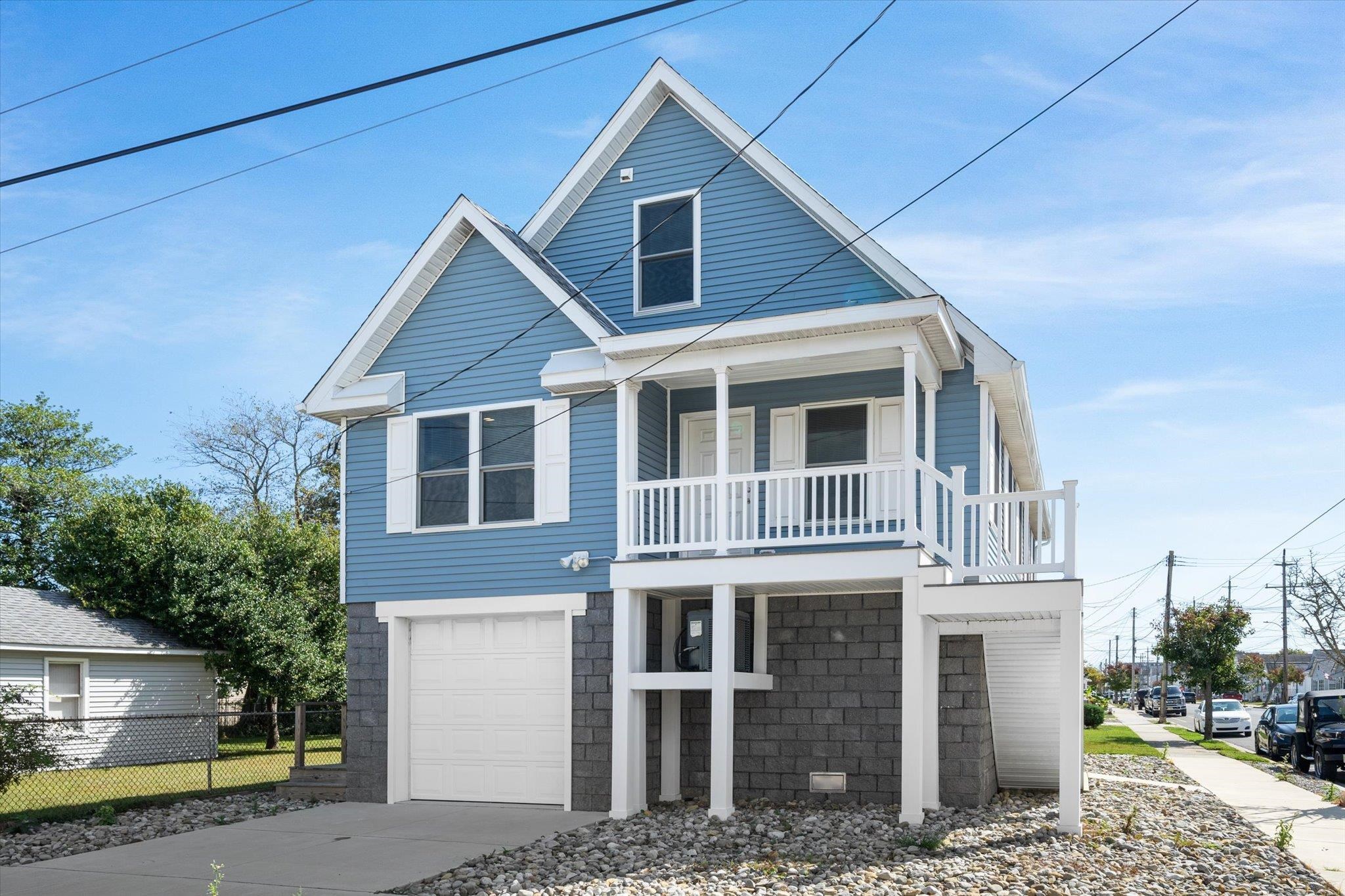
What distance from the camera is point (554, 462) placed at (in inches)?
600

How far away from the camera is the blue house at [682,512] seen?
13.6 metres

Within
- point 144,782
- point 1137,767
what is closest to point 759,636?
point 1137,767

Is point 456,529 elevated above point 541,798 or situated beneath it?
elevated above

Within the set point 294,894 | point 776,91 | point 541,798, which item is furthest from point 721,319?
point 294,894

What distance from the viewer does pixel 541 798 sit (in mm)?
14984

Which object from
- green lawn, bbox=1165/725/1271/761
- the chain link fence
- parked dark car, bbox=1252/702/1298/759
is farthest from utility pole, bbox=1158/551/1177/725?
the chain link fence

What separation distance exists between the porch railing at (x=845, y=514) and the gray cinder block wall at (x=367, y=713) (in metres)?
4.06

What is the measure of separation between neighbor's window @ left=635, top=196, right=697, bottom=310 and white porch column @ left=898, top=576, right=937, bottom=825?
5370 millimetres

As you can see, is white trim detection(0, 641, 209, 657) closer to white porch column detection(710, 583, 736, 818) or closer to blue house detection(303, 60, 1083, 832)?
blue house detection(303, 60, 1083, 832)

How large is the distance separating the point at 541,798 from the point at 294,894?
17.3 ft

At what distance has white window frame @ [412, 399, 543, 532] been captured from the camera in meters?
15.3

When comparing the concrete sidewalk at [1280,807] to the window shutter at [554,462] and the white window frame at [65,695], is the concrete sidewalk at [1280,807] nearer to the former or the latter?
the window shutter at [554,462]

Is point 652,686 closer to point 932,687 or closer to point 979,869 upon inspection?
point 932,687

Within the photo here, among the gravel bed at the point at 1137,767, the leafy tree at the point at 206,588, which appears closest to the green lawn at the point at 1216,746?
the gravel bed at the point at 1137,767
